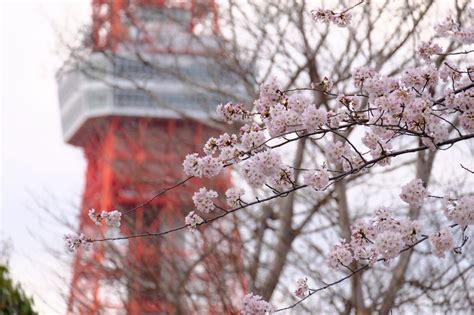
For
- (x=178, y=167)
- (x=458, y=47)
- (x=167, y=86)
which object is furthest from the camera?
(x=167, y=86)

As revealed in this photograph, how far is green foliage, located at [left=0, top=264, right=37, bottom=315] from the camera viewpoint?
21.6 feet

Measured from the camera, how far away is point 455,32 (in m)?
5.34

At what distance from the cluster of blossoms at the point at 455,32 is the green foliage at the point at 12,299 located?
300cm

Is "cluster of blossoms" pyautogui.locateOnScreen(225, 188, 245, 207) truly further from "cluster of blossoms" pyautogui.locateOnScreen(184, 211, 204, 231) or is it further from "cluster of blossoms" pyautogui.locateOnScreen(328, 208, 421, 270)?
"cluster of blossoms" pyautogui.locateOnScreen(328, 208, 421, 270)

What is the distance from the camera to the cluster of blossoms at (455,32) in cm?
515

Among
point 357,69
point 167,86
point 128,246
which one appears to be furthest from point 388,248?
point 167,86

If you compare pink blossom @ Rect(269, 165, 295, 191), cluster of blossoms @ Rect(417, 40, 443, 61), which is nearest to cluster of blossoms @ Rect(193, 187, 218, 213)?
pink blossom @ Rect(269, 165, 295, 191)

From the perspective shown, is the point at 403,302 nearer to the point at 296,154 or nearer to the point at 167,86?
the point at 296,154

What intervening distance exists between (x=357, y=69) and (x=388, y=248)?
915 millimetres

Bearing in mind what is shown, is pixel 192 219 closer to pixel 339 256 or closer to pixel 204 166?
pixel 204 166

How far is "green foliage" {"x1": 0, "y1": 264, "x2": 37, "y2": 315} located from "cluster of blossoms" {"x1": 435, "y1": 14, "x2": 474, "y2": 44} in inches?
118

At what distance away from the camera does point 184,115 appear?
1275 centimetres

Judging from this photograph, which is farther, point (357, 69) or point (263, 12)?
point (263, 12)

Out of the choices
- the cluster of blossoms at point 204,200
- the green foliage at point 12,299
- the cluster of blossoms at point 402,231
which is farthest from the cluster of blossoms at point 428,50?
the green foliage at point 12,299
